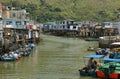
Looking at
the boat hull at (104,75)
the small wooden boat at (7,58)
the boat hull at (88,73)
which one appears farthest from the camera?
the small wooden boat at (7,58)

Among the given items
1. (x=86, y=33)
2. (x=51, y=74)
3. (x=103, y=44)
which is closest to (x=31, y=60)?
(x=51, y=74)

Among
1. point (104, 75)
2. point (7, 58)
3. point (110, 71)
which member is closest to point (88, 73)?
point (104, 75)

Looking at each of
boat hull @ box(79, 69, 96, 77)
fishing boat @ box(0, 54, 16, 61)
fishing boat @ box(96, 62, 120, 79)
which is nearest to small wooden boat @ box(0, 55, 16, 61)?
fishing boat @ box(0, 54, 16, 61)

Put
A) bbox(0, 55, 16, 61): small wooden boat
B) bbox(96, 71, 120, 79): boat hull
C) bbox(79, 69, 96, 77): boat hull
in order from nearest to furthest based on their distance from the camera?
1. bbox(96, 71, 120, 79): boat hull
2. bbox(79, 69, 96, 77): boat hull
3. bbox(0, 55, 16, 61): small wooden boat

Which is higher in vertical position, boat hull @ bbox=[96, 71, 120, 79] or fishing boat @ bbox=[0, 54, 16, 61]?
fishing boat @ bbox=[0, 54, 16, 61]

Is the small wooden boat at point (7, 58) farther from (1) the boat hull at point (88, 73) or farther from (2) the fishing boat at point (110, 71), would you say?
(2) the fishing boat at point (110, 71)

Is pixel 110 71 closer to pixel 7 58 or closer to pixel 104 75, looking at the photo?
pixel 104 75

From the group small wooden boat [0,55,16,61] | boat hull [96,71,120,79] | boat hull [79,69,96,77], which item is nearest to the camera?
boat hull [96,71,120,79]

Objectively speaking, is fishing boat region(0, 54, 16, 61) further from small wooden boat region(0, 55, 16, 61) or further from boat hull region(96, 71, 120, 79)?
boat hull region(96, 71, 120, 79)

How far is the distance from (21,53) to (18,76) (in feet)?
64.8

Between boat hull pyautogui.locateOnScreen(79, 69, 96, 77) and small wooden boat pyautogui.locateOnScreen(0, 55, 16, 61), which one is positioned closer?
boat hull pyautogui.locateOnScreen(79, 69, 96, 77)

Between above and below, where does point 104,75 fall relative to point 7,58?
below

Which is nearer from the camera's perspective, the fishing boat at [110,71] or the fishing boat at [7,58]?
the fishing boat at [110,71]

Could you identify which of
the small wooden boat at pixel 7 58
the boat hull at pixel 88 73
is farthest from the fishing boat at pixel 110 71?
the small wooden boat at pixel 7 58
